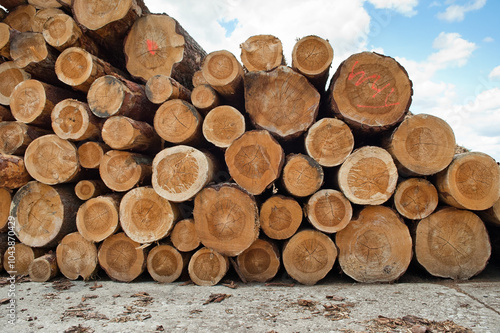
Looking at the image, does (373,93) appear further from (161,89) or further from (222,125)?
(161,89)

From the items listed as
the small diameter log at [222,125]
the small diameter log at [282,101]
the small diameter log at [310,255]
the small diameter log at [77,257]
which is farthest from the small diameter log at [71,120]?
the small diameter log at [310,255]

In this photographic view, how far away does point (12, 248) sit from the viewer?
339 centimetres

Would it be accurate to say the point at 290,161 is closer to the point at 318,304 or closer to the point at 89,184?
the point at 318,304

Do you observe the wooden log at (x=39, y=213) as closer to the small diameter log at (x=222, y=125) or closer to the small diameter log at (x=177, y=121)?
the small diameter log at (x=177, y=121)

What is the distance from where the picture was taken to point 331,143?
9.28ft

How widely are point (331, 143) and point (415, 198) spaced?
1.01 meters

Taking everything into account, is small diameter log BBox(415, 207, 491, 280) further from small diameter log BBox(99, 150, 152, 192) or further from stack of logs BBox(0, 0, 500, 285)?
small diameter log BBox(99, 150, 152, 192)

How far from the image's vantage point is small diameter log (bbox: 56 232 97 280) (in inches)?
126

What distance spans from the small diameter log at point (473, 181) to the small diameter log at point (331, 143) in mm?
1006

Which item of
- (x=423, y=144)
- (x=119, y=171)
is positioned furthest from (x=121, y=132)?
(x=423, y=144)

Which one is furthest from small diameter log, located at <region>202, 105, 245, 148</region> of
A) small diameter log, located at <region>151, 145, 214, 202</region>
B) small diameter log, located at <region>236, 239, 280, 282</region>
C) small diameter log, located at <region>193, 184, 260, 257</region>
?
small diameter log, located at <region>236, 239, 280, 282</region>

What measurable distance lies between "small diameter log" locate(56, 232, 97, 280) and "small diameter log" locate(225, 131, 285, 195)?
184 centimetres

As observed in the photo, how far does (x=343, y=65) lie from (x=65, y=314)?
326 cm

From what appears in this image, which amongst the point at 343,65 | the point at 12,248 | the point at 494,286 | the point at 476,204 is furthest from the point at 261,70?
the point at 12,248
